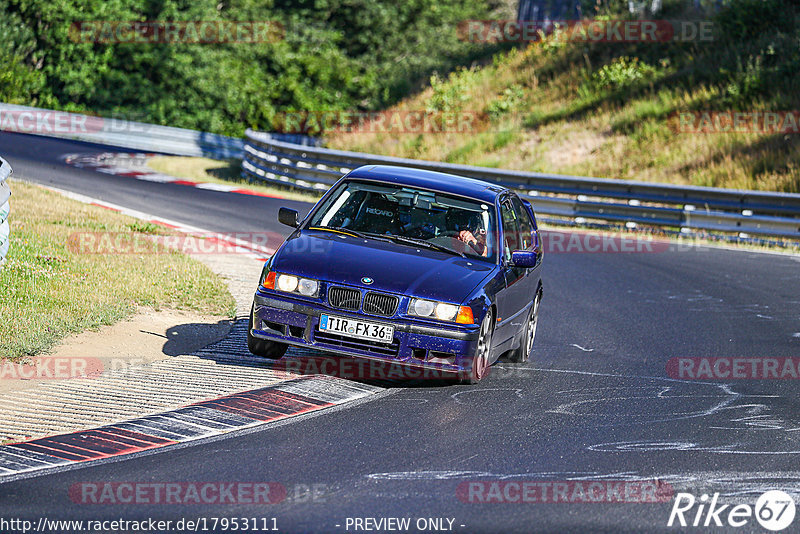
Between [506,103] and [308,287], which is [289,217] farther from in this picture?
[506,103]

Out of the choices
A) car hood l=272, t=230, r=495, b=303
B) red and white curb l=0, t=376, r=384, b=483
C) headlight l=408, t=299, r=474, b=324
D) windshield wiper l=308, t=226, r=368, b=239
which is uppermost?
windshield wiper l=308, t=226, r=368, b=239

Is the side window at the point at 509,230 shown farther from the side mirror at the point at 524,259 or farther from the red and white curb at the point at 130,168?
the red and white curb at the point at 130,168

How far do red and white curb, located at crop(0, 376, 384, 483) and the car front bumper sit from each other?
1.12 ft

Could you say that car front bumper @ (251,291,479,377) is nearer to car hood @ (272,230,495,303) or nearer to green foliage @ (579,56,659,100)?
car hood @ (272,230,495,303)

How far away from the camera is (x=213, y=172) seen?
3052 cm

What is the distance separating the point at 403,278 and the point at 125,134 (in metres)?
29.4

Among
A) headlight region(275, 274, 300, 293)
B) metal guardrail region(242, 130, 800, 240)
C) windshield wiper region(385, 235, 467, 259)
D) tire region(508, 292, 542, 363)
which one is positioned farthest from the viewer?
metal guardrail region(242, 130, 800, 240)

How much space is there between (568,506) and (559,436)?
1.66m

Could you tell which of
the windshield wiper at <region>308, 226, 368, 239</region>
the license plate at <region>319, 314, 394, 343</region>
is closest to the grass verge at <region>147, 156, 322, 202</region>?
the windshield wiper at <region>308, 226, 368, 239</region>

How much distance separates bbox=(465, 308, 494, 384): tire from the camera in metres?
8.73

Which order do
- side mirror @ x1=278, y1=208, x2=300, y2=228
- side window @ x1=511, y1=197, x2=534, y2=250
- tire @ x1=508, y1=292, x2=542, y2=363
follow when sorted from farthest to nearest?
side window @ x1=511, y1=197, x2=534, y2=250
tire @ x1=508, y1=292, x2=542, y2=363
side mirror @ x1=278, y1=208, x2=300, y2=228

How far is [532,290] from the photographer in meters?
10.7

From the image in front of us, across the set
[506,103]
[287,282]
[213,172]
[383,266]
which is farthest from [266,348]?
[506,103]

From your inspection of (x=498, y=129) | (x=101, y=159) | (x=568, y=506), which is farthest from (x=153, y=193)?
(x=568, y=506)
